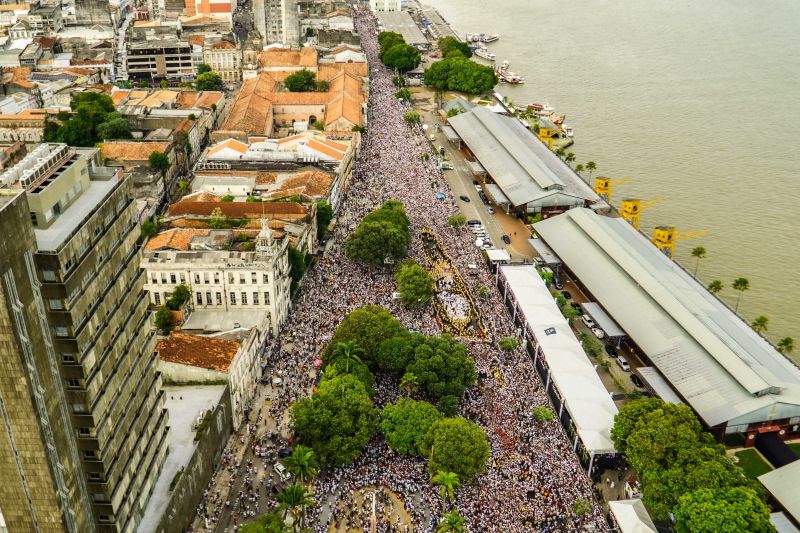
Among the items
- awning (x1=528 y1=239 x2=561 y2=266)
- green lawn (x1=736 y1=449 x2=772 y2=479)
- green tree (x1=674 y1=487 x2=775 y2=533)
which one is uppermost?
green tree (x1=674 y1=487 x2=775 y2=533)

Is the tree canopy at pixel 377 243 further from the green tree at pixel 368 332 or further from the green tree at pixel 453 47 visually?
the green tree at pixel 453 47

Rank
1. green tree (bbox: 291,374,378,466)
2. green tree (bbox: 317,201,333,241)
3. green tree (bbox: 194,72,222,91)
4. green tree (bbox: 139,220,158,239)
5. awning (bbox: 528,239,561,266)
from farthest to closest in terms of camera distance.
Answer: green tree (bbox: 194,72,222,91)
green tree (bbox: 317,201,333,241)
awning (bbox: 528,239,561,266)
green tree (bbox: 139,220,158,239)
green tree (bbox: 291,374,378,466)

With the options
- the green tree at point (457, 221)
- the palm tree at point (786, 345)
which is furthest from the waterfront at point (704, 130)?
the green tree at point (457, 221)

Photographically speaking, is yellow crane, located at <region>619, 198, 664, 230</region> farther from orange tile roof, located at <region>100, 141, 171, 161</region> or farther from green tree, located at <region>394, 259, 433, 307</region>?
orange tile roof, located at <region>100, 141, 171, 161</region>

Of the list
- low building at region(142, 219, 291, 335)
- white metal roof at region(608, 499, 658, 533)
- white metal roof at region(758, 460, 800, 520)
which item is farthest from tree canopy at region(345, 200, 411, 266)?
white metal roof at region(758, 460, 800, 520)

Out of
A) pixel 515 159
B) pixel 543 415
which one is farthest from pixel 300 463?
pixel 515 159
